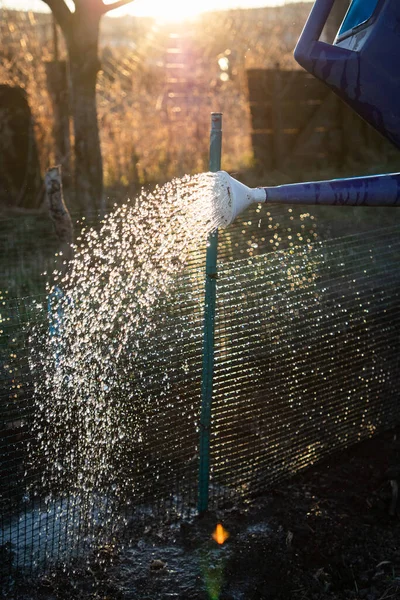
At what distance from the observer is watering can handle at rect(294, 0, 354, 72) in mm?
2443

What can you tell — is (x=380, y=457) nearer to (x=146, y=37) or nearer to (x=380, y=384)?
(x=380, y=384)

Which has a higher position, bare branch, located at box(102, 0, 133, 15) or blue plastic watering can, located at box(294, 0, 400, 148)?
bare branch, located at box(102, 0, 133, 15)

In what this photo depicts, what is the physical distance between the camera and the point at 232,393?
11.2ft

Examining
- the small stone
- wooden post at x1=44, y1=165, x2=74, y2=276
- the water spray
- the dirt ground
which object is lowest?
the dirt ground

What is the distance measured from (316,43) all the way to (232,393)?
1661 mm

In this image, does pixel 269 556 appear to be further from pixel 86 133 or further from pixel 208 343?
pixel 86 133

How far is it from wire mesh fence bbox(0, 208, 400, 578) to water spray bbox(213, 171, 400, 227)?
2.94 feet

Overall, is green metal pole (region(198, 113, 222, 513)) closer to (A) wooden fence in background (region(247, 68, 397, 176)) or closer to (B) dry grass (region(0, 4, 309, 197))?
(B) dry grass (region(0, 4, 309, 197))

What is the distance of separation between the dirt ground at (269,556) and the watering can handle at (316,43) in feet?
6.60

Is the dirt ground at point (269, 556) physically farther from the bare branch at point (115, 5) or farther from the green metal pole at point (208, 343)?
the bare branch at point (115, 5)

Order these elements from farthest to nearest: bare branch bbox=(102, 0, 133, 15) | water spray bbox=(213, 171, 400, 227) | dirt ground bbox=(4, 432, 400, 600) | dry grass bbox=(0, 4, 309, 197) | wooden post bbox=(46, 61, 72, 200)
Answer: dry grass bbox=(0, 4, 309, 197) < wooden post bbox=(46, 61, 72, 200) < bare branch bbox=(102, 0, 133, 15) < dirt ground bbox=(4, 432, 400, 600) < water spray bbox=(213, 171, 400, 227)

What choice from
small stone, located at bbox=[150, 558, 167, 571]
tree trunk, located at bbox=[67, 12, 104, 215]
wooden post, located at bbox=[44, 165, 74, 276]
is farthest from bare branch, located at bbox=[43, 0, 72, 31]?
small stone, located at bbox=[150, 558, 167, 571]

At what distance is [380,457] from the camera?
3.96 m

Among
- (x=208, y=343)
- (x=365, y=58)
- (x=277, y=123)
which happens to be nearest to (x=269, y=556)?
(x=208, y=343)
